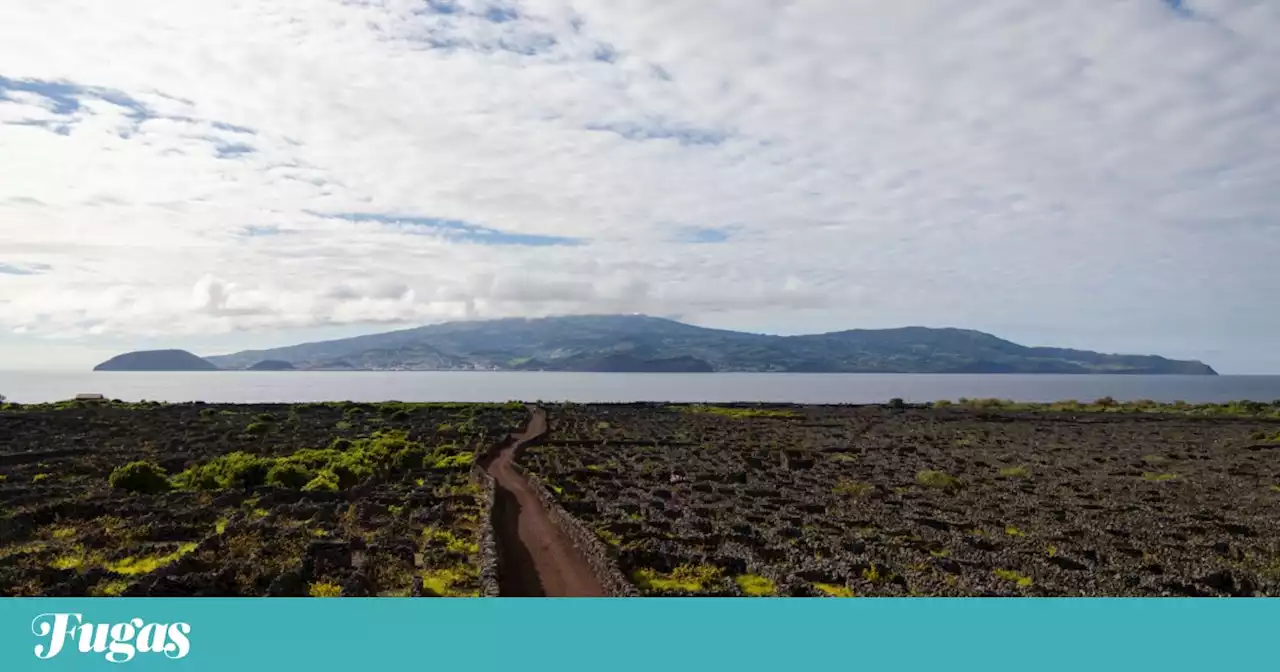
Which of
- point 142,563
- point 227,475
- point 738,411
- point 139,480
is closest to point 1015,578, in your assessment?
point 142,563

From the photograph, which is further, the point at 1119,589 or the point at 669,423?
the point at 669,423

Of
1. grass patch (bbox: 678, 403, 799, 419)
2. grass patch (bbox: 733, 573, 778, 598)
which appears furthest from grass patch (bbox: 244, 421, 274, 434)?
grass patch (bbox: 733, 573, 778, 598)

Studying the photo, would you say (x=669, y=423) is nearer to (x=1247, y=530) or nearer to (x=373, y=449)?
(x=373, y=449)

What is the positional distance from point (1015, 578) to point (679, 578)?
8.32 m

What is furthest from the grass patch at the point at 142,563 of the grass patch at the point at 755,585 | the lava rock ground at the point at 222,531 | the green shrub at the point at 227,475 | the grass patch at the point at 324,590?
the grass patch at the point at 755,585

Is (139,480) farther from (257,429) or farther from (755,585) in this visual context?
(257,429)

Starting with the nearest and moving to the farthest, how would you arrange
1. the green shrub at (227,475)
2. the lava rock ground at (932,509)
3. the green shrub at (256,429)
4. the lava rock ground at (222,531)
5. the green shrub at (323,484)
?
the lava rock ground at (222,531) < the lava rock ground at (932,509) < the green shrub at (323,484) < the green shrub at (227,475) < the green shrub at (256,429)

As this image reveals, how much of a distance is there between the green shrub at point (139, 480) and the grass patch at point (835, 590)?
29.4 m

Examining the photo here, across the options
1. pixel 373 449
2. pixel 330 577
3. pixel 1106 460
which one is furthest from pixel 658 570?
pixel 1106 460

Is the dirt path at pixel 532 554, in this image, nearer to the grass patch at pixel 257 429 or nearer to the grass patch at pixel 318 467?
the grass patch at pixel 318 467

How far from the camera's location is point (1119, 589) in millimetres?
18500

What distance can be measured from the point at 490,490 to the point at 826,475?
699 inches

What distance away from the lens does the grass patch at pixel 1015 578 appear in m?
19.0

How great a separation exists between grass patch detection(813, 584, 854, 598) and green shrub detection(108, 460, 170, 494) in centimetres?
2937
